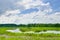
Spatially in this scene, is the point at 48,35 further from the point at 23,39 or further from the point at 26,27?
the point at 26,27

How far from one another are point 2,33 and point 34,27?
380 cm

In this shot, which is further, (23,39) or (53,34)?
(53,34)

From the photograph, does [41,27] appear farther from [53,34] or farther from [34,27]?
[53,34]

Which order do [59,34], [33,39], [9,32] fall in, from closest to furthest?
[33,39] < [59,34] < [9,32]

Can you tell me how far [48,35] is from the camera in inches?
449

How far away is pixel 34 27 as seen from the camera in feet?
49.1

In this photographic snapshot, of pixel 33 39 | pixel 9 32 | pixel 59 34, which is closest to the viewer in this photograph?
pixel 33 39

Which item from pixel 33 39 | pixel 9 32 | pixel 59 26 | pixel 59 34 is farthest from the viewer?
pixel 59 26

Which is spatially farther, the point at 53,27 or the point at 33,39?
the point at 53,27

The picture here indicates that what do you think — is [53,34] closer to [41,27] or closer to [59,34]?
[59,34]

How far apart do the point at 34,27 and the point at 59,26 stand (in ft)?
6.71

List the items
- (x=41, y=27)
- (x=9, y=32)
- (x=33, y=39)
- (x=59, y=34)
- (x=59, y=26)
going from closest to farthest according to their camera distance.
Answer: (x=33, y=39) → (x=59, y=34) → (x=9, y=32) → (x=59, y=26) → (x=41, y=27)

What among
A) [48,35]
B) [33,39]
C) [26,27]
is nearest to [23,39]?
[33,39]

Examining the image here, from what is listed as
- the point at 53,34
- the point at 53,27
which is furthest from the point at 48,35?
the point at 53,27
